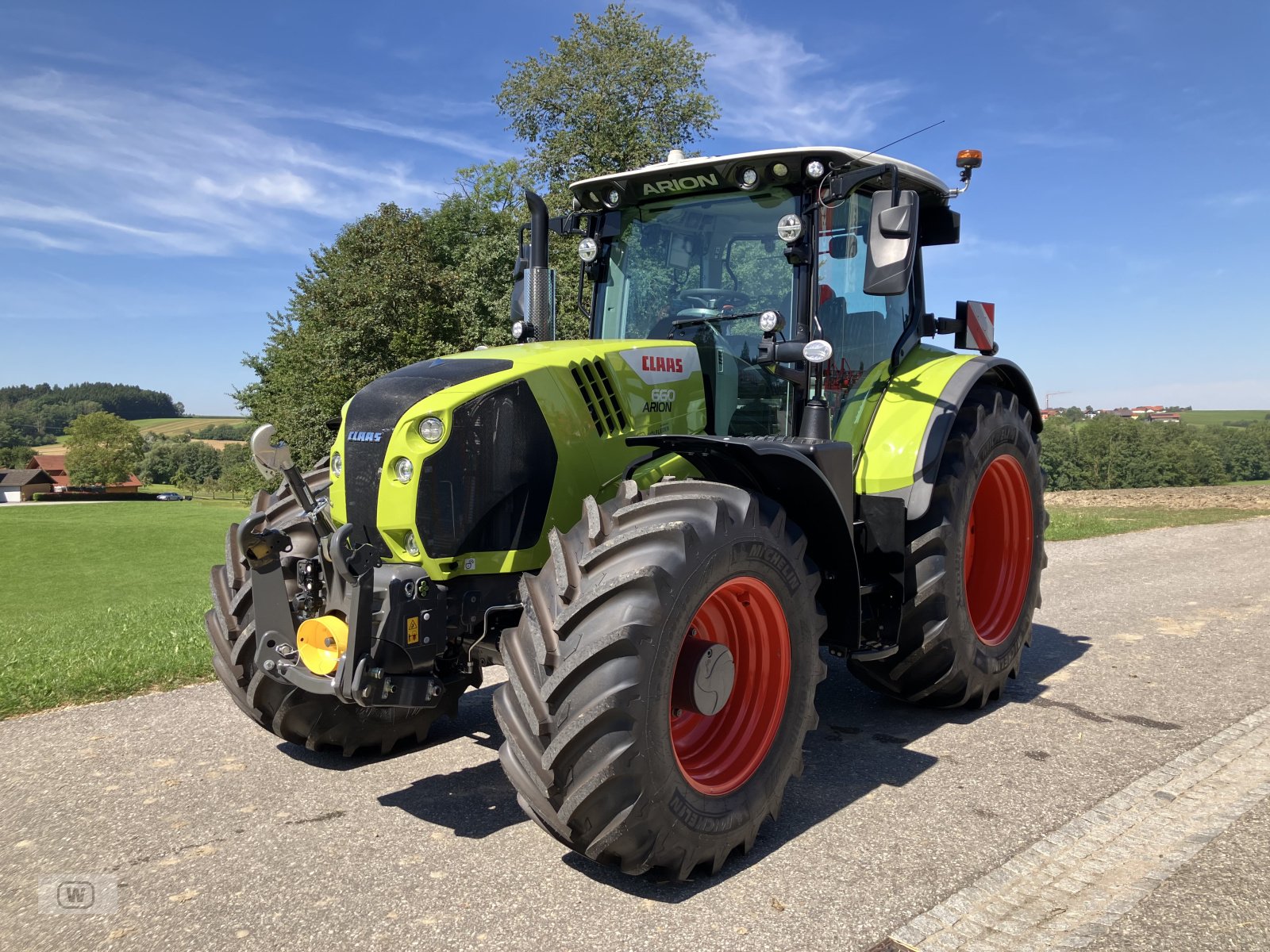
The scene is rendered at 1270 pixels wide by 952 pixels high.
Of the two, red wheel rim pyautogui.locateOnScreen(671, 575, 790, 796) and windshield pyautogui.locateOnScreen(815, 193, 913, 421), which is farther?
windshield pyautogui.locateOnScreen(815, 193, 913, 421)

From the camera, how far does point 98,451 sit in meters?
102

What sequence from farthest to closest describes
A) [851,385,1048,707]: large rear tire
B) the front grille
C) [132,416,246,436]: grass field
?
[132,416,246,436]: grass field, [851,385,1048,707]: large rear tire, the front grille

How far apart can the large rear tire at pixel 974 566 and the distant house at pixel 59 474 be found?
353 feet

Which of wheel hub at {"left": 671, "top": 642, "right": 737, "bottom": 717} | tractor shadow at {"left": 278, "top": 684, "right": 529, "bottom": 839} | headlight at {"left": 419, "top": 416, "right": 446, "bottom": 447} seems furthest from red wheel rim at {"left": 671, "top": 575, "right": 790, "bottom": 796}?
headlight at {"left": 419, "top": 416, "right": 446, "bottom": 447}

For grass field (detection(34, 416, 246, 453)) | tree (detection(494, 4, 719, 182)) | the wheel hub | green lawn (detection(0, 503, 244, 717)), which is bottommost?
green lawn (detection(0, 503, 244, 717))

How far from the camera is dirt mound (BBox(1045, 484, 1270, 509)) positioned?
17031 mm

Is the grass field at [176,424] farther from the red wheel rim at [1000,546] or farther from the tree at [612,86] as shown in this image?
the red wheel rim at [1000,546]

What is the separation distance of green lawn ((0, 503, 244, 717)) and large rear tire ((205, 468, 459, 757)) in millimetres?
1716

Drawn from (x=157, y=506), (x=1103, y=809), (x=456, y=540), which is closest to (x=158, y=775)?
(x=456, y=540)

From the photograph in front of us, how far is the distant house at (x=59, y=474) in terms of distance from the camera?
101 m

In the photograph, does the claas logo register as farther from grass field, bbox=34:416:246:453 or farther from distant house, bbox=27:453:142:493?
grass field, bbox=34:416:246:453

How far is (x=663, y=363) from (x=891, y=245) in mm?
1064

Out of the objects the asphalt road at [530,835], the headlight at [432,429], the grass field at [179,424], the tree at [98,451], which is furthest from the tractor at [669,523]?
the grass field at [179,424]

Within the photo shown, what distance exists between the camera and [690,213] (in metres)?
4.50
